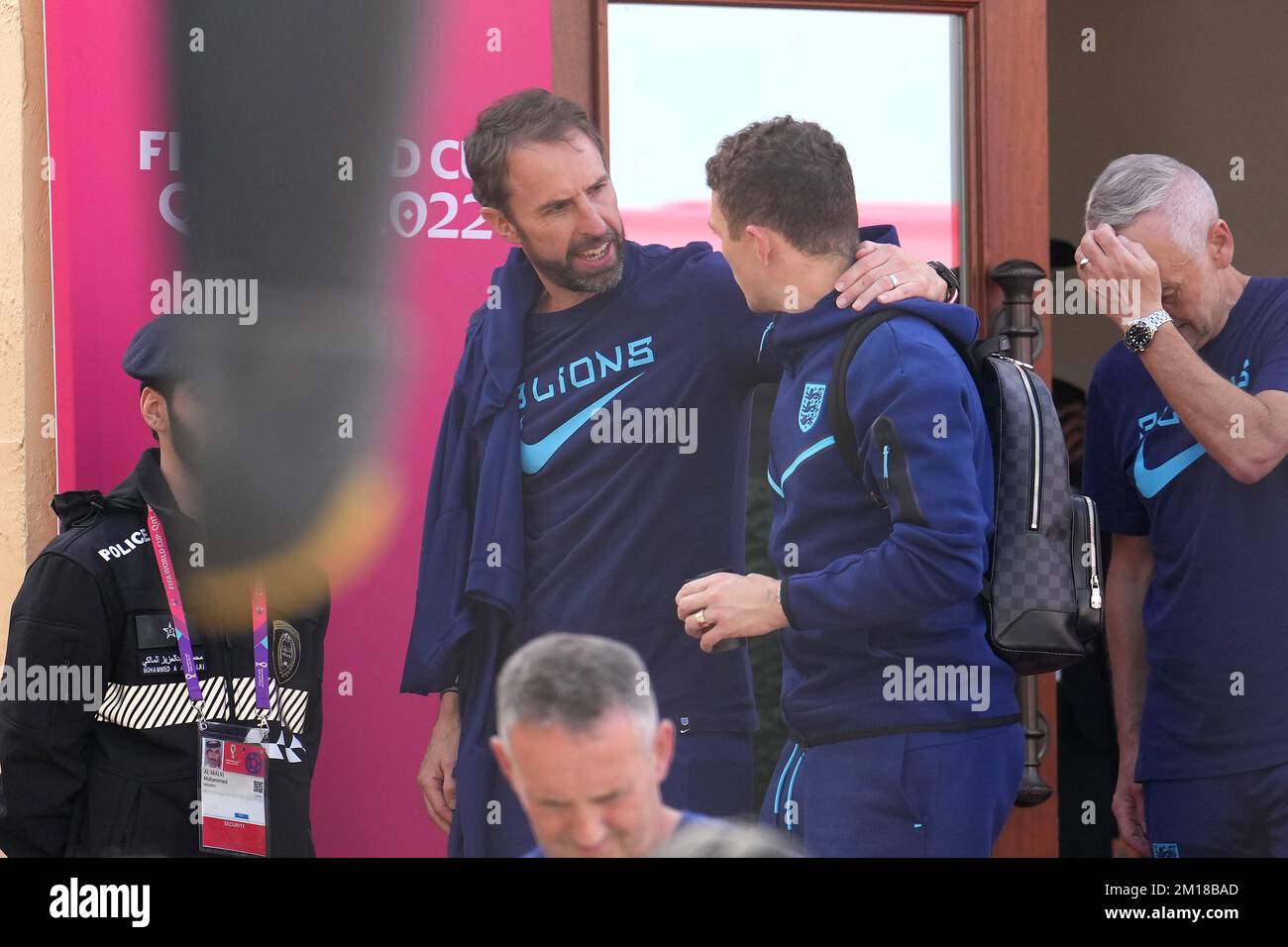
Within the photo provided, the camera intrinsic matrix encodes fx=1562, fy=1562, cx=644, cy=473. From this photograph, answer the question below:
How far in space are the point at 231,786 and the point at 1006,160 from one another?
2.34 meters

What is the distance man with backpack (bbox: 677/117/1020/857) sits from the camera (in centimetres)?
307

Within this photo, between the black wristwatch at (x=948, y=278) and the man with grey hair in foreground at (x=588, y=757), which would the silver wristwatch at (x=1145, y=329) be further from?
the man with grey hair in foreground at (x=588, y=757)

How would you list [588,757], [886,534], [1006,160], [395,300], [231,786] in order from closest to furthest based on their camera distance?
[588,757], [886,534], [231,786], [395,300], [1006,160]

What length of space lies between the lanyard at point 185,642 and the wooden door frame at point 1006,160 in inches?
72.1

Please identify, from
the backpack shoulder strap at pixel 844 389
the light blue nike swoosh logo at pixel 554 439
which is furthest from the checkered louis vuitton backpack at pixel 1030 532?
the light blue nike swoosh logo at pixel 554 439

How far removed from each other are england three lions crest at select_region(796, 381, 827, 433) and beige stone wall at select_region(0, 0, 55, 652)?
174 cm

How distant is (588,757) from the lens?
285 centimetres

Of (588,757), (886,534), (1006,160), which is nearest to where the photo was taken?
(588,757)

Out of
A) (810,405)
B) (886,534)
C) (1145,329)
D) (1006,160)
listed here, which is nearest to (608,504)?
(810,405)

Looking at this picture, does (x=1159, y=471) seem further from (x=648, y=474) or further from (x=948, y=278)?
(x=648, y=474)

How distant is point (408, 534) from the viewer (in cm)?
360

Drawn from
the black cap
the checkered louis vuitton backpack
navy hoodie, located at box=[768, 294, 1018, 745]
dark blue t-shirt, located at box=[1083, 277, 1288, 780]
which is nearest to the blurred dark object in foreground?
the black cap

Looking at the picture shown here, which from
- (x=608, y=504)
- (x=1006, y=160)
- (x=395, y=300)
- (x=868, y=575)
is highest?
(x=1006, y=160)

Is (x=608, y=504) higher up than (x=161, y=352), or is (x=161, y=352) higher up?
(x=161, y=352)
